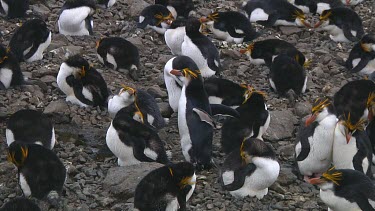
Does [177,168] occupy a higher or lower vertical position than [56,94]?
higher

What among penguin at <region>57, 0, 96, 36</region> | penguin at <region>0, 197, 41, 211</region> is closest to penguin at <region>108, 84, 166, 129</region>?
penguin at <region>0, 197, 41, 211</region>

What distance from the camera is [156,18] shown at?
10.2 metres

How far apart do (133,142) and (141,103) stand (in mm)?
893

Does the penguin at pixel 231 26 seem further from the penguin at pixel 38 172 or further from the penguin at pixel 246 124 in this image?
the penguin at pixel 38 172

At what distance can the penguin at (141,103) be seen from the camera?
24.7 ft

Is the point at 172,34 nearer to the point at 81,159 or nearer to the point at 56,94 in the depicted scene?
the point at 56,94

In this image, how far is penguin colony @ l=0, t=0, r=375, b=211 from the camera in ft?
19.9

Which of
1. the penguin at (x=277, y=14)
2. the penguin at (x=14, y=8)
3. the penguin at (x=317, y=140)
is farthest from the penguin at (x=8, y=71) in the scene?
the penguin at (x=277, y=14)

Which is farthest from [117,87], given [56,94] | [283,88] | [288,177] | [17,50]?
[288,177]

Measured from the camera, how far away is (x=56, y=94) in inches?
326

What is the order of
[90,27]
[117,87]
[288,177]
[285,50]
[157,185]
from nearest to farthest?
1. [157,185]
2. [288,177]
3. [117,87]
4. [285,50]
5. [90,27]

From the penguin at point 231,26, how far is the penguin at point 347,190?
4363 mm

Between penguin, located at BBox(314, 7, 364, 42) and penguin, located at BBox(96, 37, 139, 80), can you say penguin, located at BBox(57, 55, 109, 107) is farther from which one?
penguin, located at BBox(314, 7, 364, 42)

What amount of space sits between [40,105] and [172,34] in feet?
7.62
